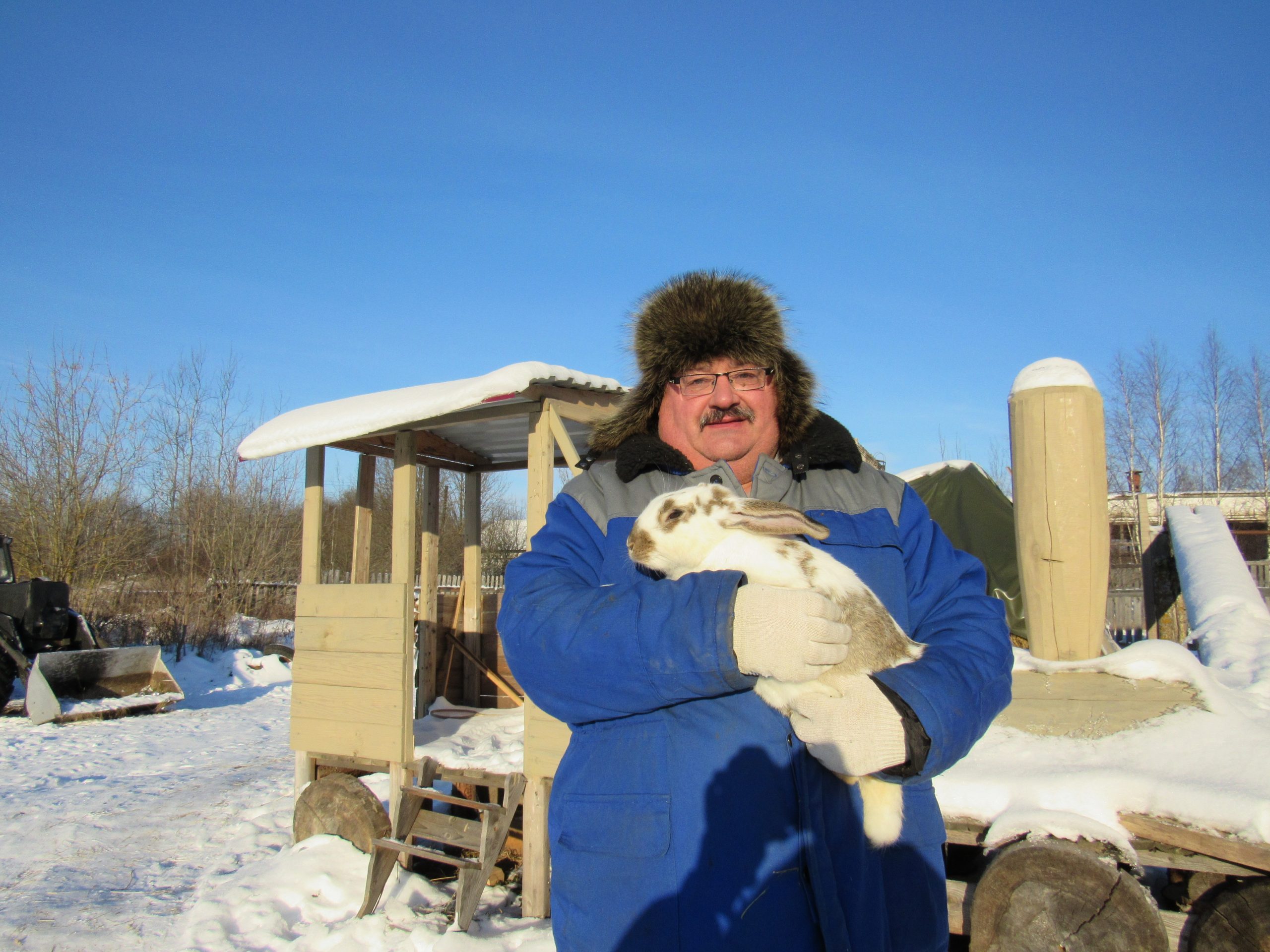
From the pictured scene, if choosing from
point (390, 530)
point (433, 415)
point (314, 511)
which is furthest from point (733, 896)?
point (390, 530)

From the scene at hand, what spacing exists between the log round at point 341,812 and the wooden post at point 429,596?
180cm

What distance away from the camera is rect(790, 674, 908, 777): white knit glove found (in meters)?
1.79

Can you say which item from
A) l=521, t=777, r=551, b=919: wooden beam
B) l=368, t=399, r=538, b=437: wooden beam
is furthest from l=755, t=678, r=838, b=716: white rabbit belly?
l=368, t=399, r=538, b=437: wooden beam

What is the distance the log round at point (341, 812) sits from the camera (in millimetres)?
6273

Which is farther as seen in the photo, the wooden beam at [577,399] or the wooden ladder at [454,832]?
the wooden beam at [577,399]

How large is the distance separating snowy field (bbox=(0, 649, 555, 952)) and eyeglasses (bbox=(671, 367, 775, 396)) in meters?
3.83

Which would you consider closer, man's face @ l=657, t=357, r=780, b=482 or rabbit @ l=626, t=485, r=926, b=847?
rabbit @ l=626, t=485, r=926, b=847

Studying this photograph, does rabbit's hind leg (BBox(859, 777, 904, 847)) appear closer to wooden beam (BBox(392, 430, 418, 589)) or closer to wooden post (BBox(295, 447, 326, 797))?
wooden beam (BBox(392, 430, 418, 589))

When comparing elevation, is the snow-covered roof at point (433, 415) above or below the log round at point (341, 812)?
above

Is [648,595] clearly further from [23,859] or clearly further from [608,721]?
[23,859]

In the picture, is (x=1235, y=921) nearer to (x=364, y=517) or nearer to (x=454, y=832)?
(x=454, y=832)

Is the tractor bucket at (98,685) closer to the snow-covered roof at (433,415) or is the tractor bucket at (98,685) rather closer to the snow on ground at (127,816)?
the snow on ground at (127,816)

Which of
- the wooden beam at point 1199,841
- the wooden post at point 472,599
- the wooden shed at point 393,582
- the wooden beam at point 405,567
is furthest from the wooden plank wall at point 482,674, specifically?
the wooden beam at point 1199,841

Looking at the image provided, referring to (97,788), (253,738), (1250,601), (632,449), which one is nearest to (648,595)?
(632,449)
